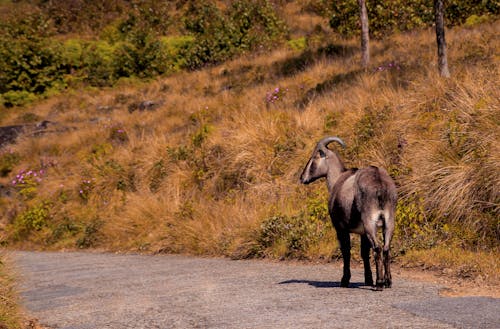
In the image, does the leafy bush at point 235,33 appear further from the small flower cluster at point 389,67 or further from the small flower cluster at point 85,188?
the small flower cluster at point 85,188

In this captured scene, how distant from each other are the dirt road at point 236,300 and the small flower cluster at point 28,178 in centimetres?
960

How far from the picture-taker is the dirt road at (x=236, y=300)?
580 cm

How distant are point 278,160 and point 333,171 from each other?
6.26 m

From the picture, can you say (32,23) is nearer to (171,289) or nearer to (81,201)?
(81,201)

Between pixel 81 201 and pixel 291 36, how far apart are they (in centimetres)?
1707

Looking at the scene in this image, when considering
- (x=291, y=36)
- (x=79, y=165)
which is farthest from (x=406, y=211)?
(x=291, y=36)

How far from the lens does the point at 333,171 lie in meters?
7.73

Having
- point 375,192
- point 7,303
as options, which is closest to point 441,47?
point 375,192

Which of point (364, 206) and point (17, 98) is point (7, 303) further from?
point (17, 98)

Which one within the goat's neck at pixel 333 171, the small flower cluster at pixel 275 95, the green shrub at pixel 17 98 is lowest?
the goat's neck at pixel 333 171

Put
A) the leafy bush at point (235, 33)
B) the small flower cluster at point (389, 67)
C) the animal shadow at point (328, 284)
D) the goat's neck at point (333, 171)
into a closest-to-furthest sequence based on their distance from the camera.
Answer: the animal shadow at point (328, 284), the goat's neck at point (333, 171), the small flower cluster at point (389, 67), the leafy bush at point (235, 33)

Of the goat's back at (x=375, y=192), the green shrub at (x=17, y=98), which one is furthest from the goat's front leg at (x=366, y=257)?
the green shrub at (x=17, y=98)

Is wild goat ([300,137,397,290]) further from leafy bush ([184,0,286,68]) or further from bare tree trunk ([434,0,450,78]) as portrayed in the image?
leafy bush ([184,0,286,68])

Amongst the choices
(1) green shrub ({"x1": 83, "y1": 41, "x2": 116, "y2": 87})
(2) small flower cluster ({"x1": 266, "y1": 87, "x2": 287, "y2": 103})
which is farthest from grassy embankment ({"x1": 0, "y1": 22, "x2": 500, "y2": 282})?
(1) green shrub ({"x1": 83, "y1": 41, "x2": 116, "y2": 87})
